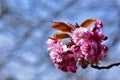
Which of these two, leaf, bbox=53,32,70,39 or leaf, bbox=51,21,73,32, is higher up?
leaf, bbox=51,21,73,32

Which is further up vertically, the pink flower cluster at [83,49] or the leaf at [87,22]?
the leaf at [87,22]

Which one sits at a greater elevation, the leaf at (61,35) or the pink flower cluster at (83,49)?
the leaf at (61,35)

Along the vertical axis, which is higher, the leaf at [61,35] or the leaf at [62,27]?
the leaf at [62,27]

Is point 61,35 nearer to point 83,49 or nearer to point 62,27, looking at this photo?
point 62,27

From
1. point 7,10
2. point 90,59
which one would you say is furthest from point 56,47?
point 7,10

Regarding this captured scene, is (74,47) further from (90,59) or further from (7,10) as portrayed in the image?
(7,10)

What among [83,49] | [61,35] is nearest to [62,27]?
[61,35]

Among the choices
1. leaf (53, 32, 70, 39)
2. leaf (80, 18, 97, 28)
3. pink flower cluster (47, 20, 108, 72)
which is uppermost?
leaf (80, 18, 97, 28)

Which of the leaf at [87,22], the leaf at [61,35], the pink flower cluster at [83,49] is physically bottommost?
the pink flower cluster at [83,49]
